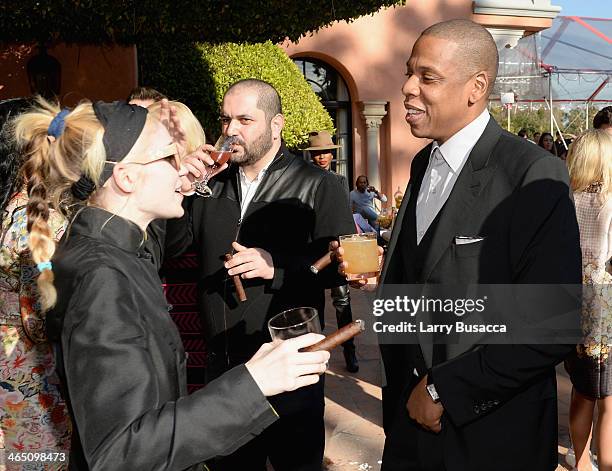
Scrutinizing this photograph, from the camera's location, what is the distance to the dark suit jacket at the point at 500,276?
2.09 metres

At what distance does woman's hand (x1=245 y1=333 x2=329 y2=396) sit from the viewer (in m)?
1.52

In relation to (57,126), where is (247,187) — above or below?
below

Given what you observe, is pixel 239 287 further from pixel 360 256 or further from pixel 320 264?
pixel 360 256

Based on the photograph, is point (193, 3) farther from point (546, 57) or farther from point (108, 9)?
point (546, 57)

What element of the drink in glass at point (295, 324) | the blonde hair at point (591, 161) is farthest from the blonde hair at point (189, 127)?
the blonde hair at point (591, 161)

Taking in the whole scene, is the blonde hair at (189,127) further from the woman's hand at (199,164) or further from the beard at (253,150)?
the beard at (253,150)

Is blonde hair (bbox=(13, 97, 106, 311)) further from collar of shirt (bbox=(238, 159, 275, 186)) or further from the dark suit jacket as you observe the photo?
collar of shirt (bbox=(238, 159, 275, 186))

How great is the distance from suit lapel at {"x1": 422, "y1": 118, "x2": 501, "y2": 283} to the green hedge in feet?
22.2

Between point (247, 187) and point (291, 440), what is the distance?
132 cm

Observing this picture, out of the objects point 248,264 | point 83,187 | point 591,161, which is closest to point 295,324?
point 83,187

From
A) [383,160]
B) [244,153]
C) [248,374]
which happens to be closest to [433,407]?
[248,374]

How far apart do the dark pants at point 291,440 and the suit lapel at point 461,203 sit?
1133 millimetres

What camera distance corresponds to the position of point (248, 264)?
2.97m

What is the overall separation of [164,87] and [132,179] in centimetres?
826
